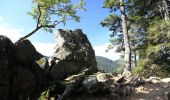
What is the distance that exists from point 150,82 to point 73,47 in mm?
8429

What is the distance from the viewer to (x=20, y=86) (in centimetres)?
1633

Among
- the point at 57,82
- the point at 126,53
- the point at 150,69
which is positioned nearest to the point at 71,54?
the point at 126,53

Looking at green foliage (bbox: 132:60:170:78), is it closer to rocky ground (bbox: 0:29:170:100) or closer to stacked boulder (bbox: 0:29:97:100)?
stacked boulder (bbox: 0:29:97:100)

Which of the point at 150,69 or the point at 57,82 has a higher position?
the point at 57,82

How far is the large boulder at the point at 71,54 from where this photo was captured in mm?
23413

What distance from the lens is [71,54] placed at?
82.7 feet

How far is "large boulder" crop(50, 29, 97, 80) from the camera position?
76.8ft

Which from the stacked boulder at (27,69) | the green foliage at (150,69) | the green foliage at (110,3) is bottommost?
the green foliage at (150,69)

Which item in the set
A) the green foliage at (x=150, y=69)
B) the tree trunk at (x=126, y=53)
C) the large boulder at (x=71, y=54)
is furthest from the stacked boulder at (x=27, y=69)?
the green foliage at (x=150, y=69)

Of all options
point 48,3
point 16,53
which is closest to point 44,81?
point 16,53

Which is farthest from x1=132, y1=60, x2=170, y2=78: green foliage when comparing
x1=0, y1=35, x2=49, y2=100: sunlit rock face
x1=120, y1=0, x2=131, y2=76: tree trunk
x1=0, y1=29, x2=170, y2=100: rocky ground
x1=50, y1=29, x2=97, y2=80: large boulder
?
x1=0, y1=35, x2=49, y2=100: sunlit rock face

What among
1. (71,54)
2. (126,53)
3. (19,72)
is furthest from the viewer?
(126,53)

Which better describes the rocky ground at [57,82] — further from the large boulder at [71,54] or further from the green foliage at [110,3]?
the green foliage at [110,3]

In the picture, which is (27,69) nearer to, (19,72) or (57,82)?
(19,72)
